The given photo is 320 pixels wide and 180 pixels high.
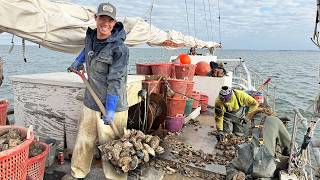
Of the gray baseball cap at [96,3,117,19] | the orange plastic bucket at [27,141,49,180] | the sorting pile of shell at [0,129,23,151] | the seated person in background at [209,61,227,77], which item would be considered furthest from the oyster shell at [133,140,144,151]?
the seated person in background at [209,61,227,77]

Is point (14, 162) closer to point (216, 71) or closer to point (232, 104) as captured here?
point (232, 104)

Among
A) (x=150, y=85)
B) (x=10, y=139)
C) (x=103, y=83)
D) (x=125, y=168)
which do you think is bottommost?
(x=125, y=168)

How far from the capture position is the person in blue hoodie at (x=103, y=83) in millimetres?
3593

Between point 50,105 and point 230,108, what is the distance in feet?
11.7

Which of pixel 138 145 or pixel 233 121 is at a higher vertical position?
pixel 138 145

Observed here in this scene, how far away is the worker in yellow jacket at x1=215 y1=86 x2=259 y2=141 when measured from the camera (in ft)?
19.9

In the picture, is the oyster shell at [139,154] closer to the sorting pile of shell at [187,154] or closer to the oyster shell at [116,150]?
the oyster shell at [116,150]

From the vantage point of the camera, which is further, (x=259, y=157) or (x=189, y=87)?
(x=189, y=87)

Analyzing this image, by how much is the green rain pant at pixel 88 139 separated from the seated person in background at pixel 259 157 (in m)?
1.57

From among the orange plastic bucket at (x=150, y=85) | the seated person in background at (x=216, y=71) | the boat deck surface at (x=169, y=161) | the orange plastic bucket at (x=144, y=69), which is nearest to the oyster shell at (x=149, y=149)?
the boat deck surface at (x=169, y=161)

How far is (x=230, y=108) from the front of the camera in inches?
249

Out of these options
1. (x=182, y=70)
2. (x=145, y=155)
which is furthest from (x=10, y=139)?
(x=182, y=70)

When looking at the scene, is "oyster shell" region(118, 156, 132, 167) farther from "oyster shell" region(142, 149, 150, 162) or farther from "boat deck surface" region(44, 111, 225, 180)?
"boat deck surface" region(44, 111, 225, 180)

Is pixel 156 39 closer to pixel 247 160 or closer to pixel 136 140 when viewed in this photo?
pixel 136 140
